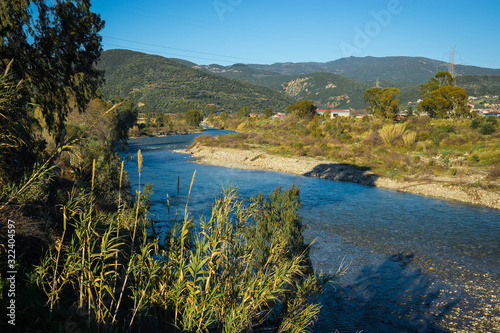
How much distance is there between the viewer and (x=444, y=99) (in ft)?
141

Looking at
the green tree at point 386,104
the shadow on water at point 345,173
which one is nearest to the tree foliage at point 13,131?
the shadow on water at point 345,173

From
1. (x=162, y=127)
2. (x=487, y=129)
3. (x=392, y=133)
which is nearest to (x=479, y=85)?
(x=487, y=129)

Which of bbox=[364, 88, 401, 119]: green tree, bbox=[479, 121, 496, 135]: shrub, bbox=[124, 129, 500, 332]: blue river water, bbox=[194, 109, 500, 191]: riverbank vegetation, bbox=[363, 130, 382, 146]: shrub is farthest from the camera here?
bbox=[364, 88, 401, 119]: green tree

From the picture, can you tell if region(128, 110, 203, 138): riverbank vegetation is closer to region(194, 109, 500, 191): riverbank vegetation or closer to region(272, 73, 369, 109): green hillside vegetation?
region(194, 109, 500, 191): riverbank vegetation

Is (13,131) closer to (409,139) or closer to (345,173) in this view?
(345,173)

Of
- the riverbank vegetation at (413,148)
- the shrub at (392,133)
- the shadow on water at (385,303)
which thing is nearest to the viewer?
the shadow on water at (385,303)

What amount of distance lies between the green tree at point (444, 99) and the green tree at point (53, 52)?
4445 cm

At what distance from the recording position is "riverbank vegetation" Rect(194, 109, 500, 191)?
21859mm

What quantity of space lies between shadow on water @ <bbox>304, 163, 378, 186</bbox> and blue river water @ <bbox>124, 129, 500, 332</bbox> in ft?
6.11

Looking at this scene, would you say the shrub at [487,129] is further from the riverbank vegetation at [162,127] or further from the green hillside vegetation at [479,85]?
the green hillside vegetation at [479,85]

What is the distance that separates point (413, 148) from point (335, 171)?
926 cm

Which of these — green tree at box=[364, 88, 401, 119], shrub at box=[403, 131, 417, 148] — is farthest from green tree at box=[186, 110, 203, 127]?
shrub at box=[403, 131, 417, 148]

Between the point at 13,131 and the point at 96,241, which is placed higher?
the point at 13,131

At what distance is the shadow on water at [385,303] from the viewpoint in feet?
23.4
